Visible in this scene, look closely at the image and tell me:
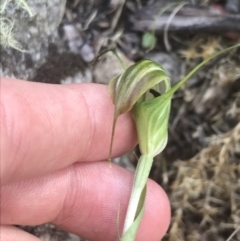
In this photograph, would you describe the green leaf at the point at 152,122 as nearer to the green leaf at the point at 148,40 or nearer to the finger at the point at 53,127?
the finger at the point at 53,127

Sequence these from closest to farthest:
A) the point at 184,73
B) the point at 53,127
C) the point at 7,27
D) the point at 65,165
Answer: the point at 53,127, the point at 65,165, the point at 7,27, the point at 184,73

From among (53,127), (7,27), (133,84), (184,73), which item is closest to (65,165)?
(53,127)

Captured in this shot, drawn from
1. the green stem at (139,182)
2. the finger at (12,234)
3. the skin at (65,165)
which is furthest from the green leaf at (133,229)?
the finger at (12,234)

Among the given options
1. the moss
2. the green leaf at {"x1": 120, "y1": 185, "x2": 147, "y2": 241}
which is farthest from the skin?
the moss

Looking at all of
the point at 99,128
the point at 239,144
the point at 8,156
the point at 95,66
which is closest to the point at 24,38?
the point at 95,66

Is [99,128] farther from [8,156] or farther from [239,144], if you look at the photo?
[239,144]

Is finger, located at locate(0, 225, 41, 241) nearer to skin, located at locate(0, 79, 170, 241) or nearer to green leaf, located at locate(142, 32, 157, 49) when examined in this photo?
skin, located at locate(0, 79, 170, 241)

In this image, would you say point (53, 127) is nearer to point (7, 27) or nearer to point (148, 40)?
point (7, 27)
